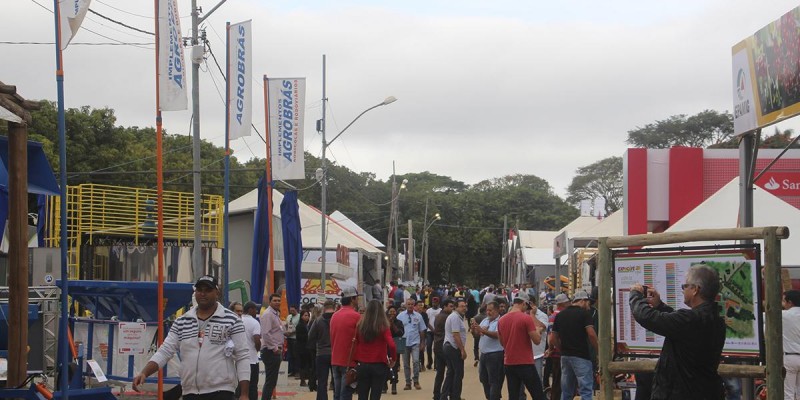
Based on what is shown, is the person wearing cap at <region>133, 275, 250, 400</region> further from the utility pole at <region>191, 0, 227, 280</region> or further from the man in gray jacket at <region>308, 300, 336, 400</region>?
the utility pole at <region>191, 0, 227, 280</region>

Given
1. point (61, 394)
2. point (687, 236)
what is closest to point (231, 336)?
point (61, 394)

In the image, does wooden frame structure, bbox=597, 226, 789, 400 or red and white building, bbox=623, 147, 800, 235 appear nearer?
wooden frame structure, bbox=597, 226, 789, 400

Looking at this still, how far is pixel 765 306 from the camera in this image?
870 centimetres

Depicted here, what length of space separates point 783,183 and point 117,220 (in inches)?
567

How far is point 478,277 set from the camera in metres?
97.8

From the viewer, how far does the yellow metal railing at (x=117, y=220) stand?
2155cm

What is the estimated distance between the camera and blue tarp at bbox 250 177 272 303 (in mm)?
20625

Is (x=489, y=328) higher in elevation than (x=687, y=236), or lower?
lower

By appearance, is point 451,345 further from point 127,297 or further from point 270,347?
point 127,297

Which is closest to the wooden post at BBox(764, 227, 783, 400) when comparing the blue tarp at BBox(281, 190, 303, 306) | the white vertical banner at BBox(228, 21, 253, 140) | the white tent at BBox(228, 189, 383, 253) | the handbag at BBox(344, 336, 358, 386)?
the handbag at BBox(344, 336, 358, 386)

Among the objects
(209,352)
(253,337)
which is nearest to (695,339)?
(209,352)

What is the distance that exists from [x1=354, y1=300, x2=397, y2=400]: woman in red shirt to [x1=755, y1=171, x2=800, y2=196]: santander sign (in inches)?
532

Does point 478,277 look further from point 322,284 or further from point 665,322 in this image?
point 665,322

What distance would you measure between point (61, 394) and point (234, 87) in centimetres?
1117
